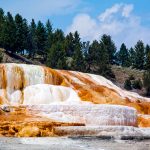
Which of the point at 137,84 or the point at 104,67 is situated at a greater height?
the point at 104,67

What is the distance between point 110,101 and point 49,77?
5590mm

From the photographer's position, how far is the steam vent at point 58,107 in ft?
79.5

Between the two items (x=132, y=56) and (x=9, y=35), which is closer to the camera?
(x=9, y=35)

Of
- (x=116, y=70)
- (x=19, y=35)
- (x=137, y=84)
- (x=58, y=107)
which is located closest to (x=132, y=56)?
(x=116, y=70)

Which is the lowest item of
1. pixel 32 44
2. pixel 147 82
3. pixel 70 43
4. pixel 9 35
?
pixel 147 82

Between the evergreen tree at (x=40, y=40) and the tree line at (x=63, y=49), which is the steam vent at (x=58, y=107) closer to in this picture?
the tree line at (x=63, y=49)

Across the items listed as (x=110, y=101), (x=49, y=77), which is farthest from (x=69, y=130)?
(x=49, y=77)

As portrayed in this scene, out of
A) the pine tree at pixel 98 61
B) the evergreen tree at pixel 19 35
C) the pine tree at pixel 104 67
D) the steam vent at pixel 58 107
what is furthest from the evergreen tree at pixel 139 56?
the steam vent at pixel 58 107

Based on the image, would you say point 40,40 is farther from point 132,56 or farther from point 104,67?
point 132,56

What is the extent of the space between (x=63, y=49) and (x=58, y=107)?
6178cm

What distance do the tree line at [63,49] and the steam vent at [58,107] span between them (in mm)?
41789

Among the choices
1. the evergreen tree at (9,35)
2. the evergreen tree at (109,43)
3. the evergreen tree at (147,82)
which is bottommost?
the evergreen tree at (147,82)

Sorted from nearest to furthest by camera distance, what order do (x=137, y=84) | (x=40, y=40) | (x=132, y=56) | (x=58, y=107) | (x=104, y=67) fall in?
(x=58, y=107), (x=137, y=84), (x=104, y=67), (x=40, y=40), (x=132, y=56)

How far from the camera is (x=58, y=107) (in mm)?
27500
